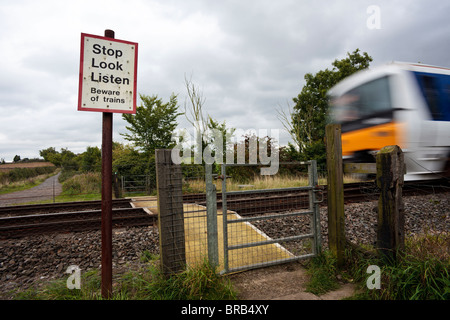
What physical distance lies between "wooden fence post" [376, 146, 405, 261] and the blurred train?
4.46 m

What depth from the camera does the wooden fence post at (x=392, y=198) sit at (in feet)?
9.25

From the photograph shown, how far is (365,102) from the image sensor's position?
7383 mm

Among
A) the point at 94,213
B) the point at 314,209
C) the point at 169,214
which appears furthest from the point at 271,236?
the point at 94,213

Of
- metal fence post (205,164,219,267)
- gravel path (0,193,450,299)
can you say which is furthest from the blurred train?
metal fence post (205,164,219,267)

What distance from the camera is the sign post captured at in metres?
2.50

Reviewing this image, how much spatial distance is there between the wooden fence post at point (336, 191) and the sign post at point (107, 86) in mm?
2592

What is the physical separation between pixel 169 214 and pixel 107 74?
1.65 meters

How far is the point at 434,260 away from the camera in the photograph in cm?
267

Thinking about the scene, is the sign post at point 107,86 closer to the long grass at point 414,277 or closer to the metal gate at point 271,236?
the metal gate at point 271,236

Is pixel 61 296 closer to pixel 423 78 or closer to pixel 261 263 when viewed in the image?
pixel 261 263

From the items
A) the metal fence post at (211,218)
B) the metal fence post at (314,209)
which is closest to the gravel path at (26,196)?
the metal fence post at (211,218)

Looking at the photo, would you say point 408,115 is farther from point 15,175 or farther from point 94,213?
point 15,175
